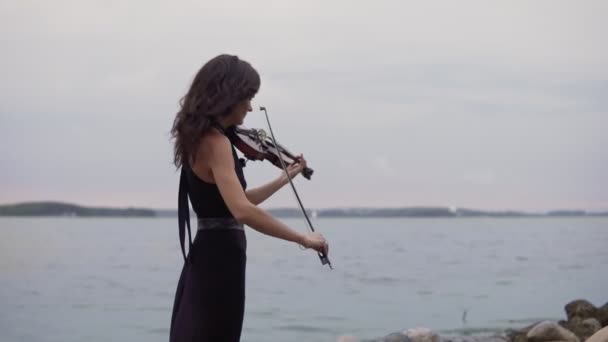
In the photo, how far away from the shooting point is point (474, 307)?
60.7 ft

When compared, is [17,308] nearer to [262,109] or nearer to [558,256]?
[262,109]

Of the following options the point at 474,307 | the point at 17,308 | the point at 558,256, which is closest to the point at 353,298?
the point at 474,307

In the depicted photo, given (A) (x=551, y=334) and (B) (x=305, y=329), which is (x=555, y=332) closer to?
(A) (x=551, y=334)

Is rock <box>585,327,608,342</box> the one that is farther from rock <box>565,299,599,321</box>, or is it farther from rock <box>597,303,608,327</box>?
rock <box>565,299,599,321</box>

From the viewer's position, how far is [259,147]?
3.97m

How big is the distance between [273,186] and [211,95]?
0.63 metres

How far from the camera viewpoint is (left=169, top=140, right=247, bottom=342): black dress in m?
3.70

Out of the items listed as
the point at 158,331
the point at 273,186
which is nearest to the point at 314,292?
the point at 158,331

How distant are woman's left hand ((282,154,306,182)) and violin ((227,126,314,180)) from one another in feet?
0.06

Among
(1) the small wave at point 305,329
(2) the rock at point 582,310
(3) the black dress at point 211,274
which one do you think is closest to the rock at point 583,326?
(2) the rock at point 582,310

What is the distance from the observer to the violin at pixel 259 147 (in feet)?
12.9

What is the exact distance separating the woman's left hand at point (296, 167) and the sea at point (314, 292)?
1065 cm

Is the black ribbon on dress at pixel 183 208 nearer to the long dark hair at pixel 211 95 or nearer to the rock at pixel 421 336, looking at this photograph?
the long dark hair at pixel 211 95

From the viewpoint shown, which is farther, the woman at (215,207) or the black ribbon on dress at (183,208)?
the black ribbon on dress at (183,208)
